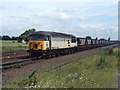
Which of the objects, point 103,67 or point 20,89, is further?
point 103,67

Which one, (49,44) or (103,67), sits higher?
(49,44)

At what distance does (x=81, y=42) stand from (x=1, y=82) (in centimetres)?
2757

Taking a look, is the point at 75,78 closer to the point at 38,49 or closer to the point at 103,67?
the point at 103,67

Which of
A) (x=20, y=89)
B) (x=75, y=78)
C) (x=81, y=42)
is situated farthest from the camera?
(x=81, y=42)

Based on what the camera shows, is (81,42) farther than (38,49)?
Yes

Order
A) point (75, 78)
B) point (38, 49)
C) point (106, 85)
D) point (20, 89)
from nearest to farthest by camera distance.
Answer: point (20, 89) < point (106, 85) < point (75, 78) < point (38, 49)

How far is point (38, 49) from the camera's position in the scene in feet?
63.1

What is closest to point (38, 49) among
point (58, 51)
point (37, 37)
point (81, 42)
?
point (37, 37)

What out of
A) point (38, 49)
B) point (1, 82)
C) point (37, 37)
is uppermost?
point (37, 37)

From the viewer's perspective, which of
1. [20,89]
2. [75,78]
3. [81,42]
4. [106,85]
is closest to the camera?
[20,89]

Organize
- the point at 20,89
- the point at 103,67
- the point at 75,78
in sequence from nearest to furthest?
the point at 20,89 < the point at 75,78 < the point at 103,67

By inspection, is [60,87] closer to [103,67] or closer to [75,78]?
[75,78]

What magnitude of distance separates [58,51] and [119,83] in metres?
15.3

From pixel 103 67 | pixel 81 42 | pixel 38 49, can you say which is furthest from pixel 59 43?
pixel 81 42
